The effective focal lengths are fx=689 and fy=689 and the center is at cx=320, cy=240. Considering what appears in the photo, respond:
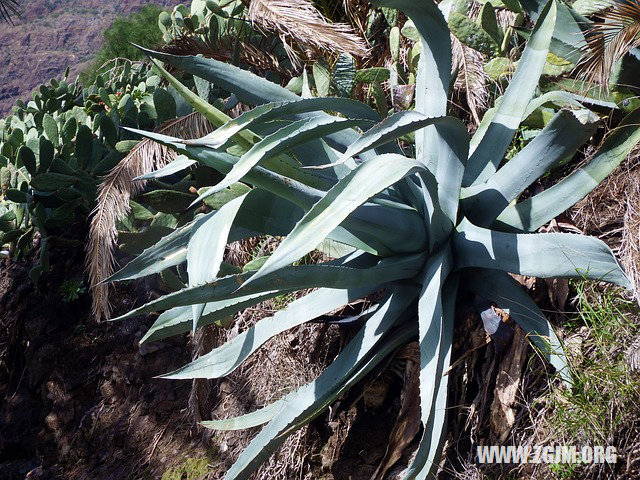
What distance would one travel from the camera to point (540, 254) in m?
1.90

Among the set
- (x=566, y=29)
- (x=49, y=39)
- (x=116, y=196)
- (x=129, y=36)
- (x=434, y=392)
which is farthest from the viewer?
(x=49, y=39)

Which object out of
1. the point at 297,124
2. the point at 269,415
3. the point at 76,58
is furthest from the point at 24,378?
the point at 76,58

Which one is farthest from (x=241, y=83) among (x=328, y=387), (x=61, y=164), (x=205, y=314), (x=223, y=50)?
(x=61, y=164)

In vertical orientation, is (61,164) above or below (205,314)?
below

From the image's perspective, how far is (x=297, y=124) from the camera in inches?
69.9

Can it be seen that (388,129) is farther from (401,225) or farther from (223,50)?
(223,50)

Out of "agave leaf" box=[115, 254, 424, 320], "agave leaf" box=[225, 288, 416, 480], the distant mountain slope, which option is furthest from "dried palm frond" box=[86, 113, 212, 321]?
the distant mountain slope

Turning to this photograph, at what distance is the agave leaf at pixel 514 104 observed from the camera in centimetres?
208

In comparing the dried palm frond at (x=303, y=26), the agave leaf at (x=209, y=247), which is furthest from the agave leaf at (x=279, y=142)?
the dried palm frond at (x=303, y=26)

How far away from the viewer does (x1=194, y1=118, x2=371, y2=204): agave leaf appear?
5.26ft

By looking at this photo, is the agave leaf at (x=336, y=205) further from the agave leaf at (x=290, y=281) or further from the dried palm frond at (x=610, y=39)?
the dried palm frond at (x=610, y=39)

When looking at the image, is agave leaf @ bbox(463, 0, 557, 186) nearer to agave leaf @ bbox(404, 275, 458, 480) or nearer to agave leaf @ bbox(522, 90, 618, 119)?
agave leaf @ bbox(522, 90, 618, 119)

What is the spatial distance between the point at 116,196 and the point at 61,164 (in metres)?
0.79

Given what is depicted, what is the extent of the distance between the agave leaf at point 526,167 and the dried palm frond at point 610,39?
0.35 m
